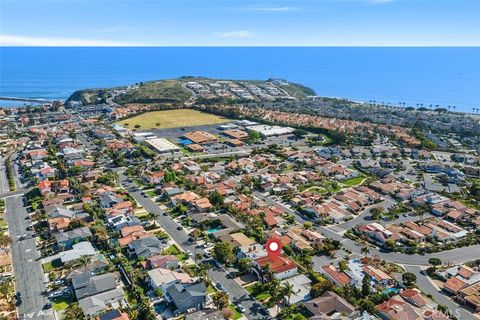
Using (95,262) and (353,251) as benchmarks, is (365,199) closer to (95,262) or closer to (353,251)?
(353,251)

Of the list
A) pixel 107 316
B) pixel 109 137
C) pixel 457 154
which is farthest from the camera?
pixel 109 137

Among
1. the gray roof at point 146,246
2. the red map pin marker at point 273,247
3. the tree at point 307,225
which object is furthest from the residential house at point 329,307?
the gray roof at point 146,246

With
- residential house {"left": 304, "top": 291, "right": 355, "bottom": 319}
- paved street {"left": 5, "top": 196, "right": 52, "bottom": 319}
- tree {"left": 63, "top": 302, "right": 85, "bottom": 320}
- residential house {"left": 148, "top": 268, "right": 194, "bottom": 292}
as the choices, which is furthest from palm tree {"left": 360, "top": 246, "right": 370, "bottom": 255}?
paved street {"left": 5, "top": 196, "right": 52, "bottom": 319}

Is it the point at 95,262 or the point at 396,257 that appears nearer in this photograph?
the point at 95,262

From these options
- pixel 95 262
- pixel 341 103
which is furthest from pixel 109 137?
Result: pixel 341 103

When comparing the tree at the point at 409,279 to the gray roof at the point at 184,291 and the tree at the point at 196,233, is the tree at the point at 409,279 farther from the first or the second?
A: the tree at the point at 196,233

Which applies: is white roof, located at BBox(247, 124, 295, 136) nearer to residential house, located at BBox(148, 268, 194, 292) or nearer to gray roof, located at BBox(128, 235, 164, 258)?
gray roof, located at BBox(128, 235, 164, 258)
